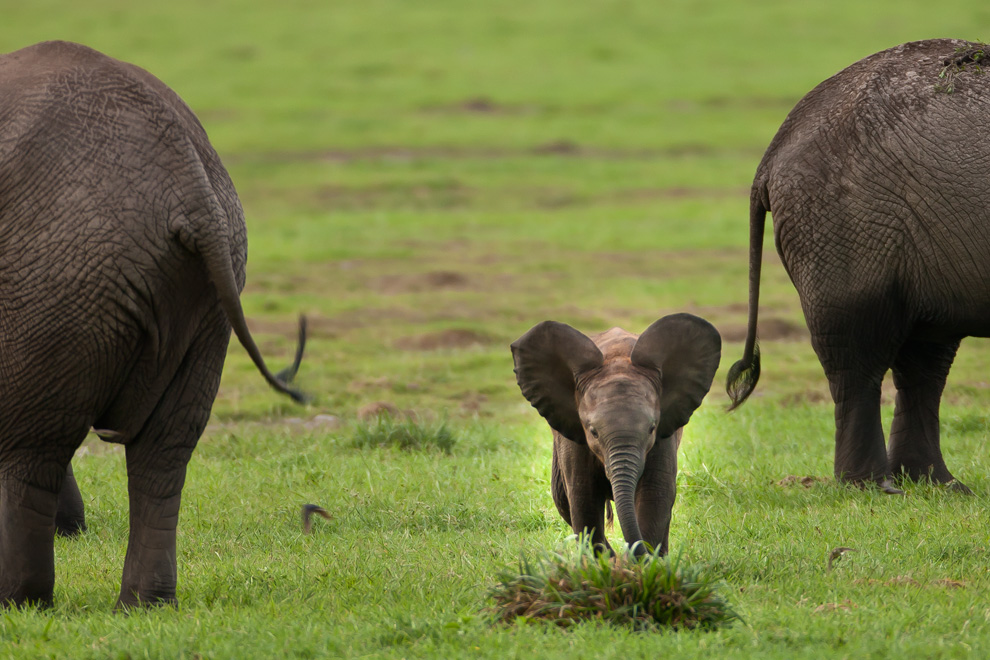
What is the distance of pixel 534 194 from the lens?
79.3ft

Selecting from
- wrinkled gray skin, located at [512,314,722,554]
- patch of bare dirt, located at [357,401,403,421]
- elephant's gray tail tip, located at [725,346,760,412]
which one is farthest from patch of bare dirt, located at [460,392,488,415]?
wrinkled gray skin, located at [512,314,722,554]

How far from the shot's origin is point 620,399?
189 inches

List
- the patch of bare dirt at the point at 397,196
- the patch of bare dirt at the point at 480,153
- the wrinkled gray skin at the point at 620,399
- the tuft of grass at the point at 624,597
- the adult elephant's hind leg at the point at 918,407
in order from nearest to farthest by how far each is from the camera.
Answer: the tuft of grass at the point at 624,597
the wrinkled gray skin at the point at 620,399
the adult elephant's hind leg at the point at 918,407
the patch of bare dirt at the point at 397,196
the patch of bare dirt at the point at 480,153

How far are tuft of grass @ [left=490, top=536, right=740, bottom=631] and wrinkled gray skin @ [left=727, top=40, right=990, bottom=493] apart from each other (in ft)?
8.58

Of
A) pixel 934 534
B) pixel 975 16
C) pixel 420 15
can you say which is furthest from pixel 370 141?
pixel 934 534

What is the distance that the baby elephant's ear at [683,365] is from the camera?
16.7ft

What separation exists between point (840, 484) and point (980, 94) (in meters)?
2.13

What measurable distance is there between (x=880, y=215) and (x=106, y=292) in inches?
158

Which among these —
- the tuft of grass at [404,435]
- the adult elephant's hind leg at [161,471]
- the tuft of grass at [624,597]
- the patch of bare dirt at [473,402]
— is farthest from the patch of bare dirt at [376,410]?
the tuft of grass at [624,597]

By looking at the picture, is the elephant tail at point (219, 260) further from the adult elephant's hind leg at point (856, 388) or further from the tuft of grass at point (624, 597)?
the adult elephant's hind leg at point (856, 388)

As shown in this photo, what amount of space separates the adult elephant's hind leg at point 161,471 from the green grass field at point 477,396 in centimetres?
17

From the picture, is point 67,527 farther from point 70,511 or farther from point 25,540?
point 25,540

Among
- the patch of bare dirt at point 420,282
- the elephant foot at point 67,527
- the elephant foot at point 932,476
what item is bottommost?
the patch of bare dirt at point 420,282

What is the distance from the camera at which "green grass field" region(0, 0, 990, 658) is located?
15.3 feet
